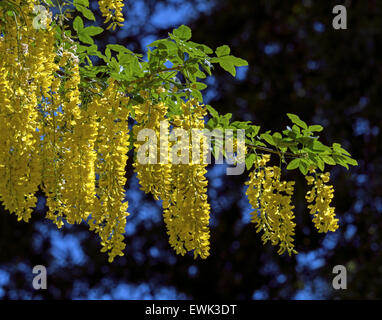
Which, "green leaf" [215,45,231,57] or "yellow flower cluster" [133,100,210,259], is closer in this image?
"yellow flower cluster" [133,100,210,259]

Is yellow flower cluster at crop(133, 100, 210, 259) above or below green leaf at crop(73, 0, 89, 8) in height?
below

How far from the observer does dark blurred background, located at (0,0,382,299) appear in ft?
16.6

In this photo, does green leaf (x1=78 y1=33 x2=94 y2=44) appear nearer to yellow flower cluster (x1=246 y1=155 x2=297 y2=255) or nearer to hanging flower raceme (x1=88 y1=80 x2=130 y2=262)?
hanging flower raceme (x1=88 y1=80 x2=130 y2=262)

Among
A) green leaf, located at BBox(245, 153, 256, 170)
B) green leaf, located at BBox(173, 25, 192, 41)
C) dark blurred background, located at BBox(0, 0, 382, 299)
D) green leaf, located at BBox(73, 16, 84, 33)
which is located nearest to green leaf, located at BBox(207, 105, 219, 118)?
green leaf, located at BBox(245, 153, 256, 170)

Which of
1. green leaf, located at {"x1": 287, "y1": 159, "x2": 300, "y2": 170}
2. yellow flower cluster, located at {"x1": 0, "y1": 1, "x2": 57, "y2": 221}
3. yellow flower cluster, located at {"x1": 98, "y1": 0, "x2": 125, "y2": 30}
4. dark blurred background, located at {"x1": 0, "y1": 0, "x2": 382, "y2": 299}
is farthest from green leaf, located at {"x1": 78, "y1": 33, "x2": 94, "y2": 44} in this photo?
dark blurred background, located at {"x1": 0, "y1": 0, "x2": 382, "y2": 299}

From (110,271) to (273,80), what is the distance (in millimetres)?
2739

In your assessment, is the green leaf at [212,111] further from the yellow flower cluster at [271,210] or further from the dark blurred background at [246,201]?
the dark blurred background at [246,201]

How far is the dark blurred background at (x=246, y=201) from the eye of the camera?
5047 millimetres

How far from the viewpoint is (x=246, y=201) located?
5.18 meters

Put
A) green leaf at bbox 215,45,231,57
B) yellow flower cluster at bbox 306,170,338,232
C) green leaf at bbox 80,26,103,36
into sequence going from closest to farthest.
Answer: green leaf at bbox 215,45,231,57 < green leaf at bbox 80,26,103,36 < yellow flower cluster at bbox 306,170,338,232

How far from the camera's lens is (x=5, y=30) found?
188cm

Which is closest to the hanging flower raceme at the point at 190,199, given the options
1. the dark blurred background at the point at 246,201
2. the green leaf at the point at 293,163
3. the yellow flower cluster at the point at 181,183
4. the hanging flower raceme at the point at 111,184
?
the yellow flower cluster at the point at 181,183

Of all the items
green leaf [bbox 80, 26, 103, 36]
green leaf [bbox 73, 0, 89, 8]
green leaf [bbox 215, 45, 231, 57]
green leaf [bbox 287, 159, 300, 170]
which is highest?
green leaf [bbox 73, 0, 89, 8]

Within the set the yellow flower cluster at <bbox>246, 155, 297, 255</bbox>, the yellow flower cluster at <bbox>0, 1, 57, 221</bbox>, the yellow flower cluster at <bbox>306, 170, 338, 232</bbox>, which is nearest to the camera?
the yellow flower cluster at <bbox>0, 1, 57, 221</bbox>
